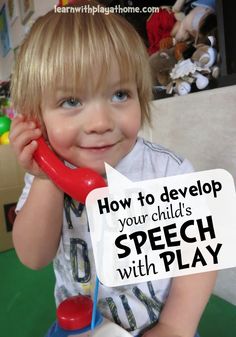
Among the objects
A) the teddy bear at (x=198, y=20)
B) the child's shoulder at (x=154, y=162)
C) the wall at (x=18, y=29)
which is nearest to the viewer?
the child's shoulder at (x=154, y=162)

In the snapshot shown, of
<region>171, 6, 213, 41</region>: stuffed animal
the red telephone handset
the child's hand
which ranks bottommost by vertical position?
the red telephone handset

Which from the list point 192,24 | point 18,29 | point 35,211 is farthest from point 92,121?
point 18,29

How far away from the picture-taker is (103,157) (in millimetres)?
347

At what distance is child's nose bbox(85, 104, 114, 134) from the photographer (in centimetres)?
31

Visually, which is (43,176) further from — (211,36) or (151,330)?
(211,36)

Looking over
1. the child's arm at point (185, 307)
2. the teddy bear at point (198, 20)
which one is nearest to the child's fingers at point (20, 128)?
the child's arm at point (185, 307)

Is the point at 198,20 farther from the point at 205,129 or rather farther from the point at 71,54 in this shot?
the point at 71,54

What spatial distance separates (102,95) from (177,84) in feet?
1.07

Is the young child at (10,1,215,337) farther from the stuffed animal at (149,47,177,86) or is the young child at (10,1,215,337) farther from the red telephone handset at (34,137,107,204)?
the stuffed animal at (149,47,177,86)

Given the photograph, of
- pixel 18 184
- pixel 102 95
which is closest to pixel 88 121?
pixel 102 95

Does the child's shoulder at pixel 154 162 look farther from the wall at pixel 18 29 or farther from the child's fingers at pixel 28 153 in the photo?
the wall at pixel 18 29

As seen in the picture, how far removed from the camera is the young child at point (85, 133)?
1.05ft

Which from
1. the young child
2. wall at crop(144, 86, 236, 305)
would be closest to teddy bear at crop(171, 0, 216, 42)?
wall at crop(144, 86, 236, 305)

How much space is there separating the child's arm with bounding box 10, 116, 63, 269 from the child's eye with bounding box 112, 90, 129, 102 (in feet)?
0.29
